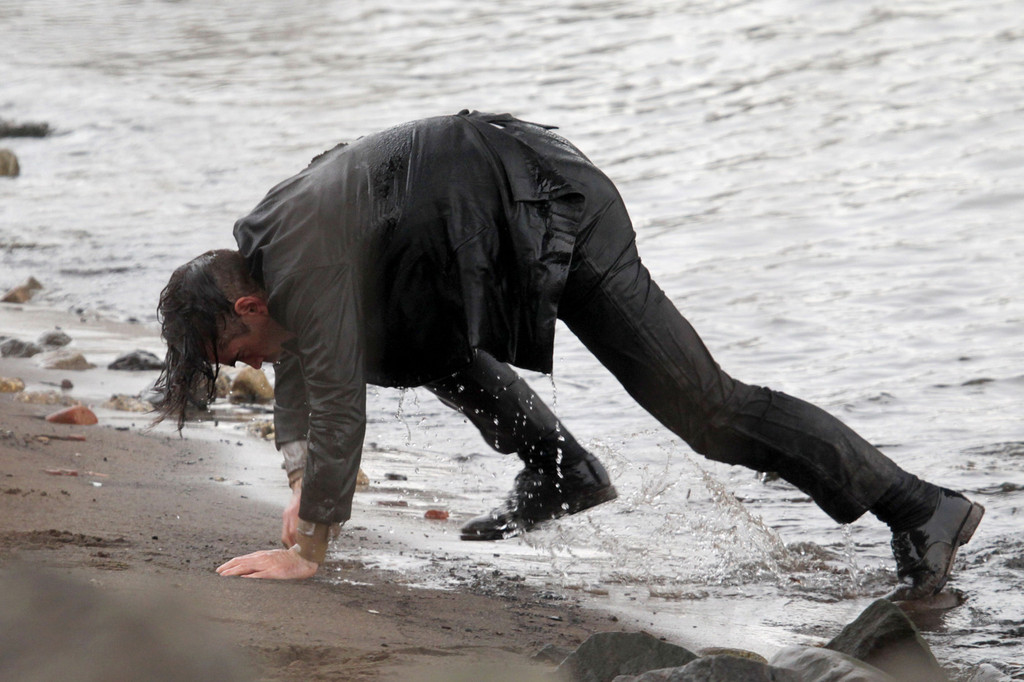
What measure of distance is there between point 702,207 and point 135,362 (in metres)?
5.28

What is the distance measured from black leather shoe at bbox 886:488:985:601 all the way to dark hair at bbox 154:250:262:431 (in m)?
2.06

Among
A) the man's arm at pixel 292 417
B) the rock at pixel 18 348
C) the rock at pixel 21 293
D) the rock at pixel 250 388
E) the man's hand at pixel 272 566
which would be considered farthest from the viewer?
the rock at pixel 21 293

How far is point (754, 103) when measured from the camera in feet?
44.8

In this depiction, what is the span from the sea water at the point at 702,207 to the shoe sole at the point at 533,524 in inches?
3.2

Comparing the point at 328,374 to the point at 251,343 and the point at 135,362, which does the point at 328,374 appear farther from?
the point at 135,362

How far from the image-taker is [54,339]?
684 cm

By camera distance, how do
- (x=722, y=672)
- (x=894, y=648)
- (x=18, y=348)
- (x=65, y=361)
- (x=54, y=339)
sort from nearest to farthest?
(x=722, y=672), (x=894, y=648), (x=65, y=361), (x=18, y=348), (x=54, y=339)

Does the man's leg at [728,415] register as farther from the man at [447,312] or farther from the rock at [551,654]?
the rock at [551,654]

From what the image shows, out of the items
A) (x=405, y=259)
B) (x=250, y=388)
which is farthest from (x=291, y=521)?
(x=250, y=388)

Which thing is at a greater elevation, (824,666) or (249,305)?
(249,305)

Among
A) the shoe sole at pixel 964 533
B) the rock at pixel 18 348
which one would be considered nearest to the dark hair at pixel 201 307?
the shoe sole at pixel 964 533

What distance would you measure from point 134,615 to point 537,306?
6.87 feet

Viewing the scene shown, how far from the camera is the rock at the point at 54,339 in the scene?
6.81 meters

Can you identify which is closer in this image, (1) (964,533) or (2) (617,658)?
(2) (617,658)
